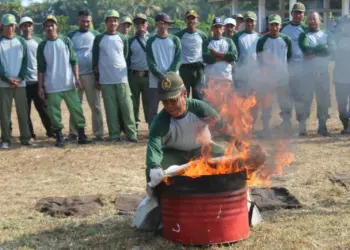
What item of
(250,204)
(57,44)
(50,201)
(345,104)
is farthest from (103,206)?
(345,104)

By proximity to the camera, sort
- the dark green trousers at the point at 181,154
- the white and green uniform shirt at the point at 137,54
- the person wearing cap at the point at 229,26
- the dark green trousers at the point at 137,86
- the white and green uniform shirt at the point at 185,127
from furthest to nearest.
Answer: the person wearing cap at the point at 229,26 → the dark green trousers at the point at 137,86 → the white and green uniform shirt at the point at 137,54 → the dark green trousers at the point at 181,154 → the white and green uniform shirt at the point at 185,127

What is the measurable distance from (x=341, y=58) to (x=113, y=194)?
5102 millimetres

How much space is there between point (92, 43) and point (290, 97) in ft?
12.0

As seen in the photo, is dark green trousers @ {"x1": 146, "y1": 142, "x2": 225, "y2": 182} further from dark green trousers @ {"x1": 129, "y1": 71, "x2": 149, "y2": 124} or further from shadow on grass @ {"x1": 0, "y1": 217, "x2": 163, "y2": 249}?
dark green trousers @ {"x1": 129, "y1": 71, "x2": 149, "y2": 124}

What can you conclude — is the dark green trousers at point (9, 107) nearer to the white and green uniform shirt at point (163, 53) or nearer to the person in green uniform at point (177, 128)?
the white and green uniform shirt at point (163, 53)

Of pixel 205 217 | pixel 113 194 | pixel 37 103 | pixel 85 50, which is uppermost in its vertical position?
pixel 85 50

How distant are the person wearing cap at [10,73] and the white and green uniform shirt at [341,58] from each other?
17.1ft

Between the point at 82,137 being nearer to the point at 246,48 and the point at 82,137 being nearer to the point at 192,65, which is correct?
the point at 192,65

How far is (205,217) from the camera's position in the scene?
16.9 feet

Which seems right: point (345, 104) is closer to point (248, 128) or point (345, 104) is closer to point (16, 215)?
point (248, 128)

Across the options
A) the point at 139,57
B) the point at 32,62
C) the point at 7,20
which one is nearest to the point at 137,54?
the point at 139,57

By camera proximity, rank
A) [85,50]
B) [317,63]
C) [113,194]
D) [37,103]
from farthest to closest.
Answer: [37,103]
[85,50]
[317,63]
[113,194]

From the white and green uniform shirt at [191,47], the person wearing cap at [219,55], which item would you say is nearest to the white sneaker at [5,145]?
the white and green uniform shirt at [191,47]

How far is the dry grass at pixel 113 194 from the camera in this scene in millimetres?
5535
